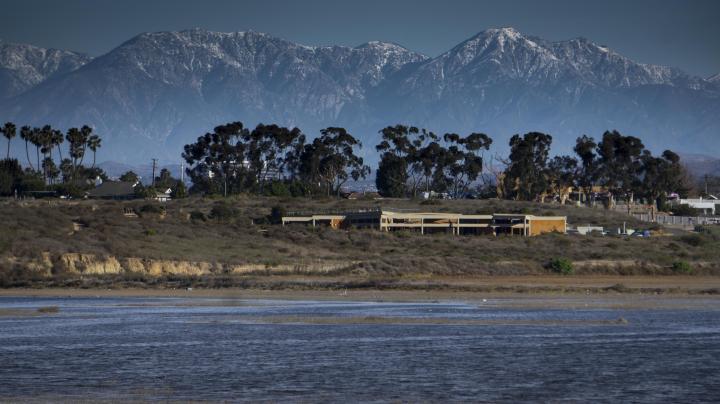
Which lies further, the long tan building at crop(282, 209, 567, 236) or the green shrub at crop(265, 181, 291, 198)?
the green shrub at crop(265, 181, 291, 198)

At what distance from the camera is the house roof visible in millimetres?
145750

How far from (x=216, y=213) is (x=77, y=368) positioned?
76.9m

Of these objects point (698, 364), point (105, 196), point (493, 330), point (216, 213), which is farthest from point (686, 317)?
point (105, 196)

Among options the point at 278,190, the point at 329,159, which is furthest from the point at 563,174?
the point at 278,190

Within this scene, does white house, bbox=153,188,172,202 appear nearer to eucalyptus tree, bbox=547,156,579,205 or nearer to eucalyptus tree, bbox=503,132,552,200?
eucalyptus tree, bbox=503,132,552,200

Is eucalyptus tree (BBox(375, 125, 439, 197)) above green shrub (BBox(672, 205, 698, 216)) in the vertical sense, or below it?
above

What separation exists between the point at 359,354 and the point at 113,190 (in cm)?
12288

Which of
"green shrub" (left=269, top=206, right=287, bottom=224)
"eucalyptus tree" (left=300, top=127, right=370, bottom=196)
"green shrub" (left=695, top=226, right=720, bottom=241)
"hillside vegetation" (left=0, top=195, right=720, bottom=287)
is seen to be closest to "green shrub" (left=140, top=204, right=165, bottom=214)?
"hillside vegetation" (left=0, top=195, right=720, bottom=287)

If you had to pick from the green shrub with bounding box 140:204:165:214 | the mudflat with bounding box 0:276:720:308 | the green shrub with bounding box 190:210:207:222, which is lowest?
the mudflat with bounding box 0:276:720:308

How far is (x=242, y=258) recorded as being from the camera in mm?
69812

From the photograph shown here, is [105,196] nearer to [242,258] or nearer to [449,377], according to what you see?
[242,258]

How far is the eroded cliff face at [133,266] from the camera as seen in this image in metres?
60.8

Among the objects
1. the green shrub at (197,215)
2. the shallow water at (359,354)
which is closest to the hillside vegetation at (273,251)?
the green shrub at (197,215)

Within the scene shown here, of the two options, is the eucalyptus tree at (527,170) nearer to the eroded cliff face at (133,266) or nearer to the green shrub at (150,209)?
the green shrub at (150,209)
